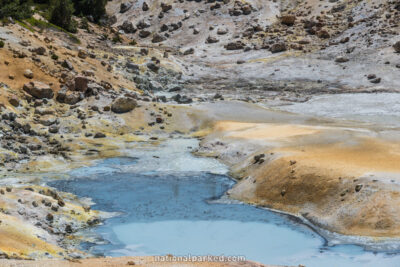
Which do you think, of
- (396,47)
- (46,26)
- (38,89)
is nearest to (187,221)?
(38,89)

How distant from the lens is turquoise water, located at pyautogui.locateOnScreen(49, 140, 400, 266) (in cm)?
2131

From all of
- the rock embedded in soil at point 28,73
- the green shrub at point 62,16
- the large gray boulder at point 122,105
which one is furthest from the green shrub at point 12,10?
the large gray boulder at point 122,105

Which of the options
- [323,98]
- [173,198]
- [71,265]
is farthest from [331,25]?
[71,265]

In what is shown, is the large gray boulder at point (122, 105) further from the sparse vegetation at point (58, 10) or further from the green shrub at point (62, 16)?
the green shrub at point (62, 16)

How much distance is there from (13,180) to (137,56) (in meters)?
37.2

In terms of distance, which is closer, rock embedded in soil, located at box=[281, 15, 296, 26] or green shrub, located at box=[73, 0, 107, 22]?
green shrub, located at box=[73, 0, 107, 22]

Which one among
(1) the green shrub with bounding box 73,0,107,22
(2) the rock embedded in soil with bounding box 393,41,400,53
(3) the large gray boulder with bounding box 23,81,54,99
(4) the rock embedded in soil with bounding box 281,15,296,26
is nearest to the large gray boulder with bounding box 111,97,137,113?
(3) the large gray boulder with bounding box 23,81,54,99

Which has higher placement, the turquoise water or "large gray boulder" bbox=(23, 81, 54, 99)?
"large gray boulder" bbox=(23, 81, 54, 99)

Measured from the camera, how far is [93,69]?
52.2 m

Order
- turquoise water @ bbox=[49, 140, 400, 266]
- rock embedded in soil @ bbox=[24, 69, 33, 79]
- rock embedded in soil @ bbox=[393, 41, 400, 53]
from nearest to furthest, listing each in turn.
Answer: turquoise water @ bbox=[49, 140, 400, 266] → rock embedded in soil @ bbox=[24, 69, 33, 79] → rock embedded in soil @ bbox=[393, 41, 400, 53]

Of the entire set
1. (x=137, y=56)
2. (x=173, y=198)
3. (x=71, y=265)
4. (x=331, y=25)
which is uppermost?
(x=331, y=25)

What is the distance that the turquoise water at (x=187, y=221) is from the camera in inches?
839

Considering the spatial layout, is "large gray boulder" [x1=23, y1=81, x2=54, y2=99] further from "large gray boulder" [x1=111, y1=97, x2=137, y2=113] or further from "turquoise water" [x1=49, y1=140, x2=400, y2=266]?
"turquoise water" [x1=49, y1=140, x2=400, y2=266]

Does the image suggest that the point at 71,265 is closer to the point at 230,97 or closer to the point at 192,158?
the point at 192,158
